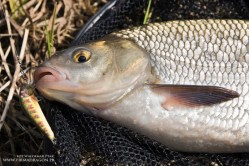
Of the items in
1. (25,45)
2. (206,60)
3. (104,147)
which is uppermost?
(206,60)

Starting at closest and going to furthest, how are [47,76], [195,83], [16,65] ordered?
[47,76] → [195,83] → [16,65]

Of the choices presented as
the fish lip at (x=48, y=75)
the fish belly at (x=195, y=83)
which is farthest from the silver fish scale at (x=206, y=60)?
the fish lip at (x=48, y=75)

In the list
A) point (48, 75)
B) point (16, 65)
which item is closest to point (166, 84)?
point (48, 75)

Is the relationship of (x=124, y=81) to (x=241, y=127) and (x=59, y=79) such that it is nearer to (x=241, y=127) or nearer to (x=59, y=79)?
(x=59, y=79)

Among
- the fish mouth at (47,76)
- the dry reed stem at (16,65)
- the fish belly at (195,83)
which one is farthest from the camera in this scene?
the dry reed stem at (16,65)

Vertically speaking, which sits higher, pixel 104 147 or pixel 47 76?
pixel 47 76

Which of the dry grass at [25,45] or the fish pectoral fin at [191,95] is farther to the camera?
the dry grass at [25,45]

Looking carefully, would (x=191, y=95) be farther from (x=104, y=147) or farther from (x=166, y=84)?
(x=104, y=147)

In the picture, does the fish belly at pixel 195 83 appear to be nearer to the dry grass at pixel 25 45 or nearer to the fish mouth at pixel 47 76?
the fish mouth at pixel 47 76
